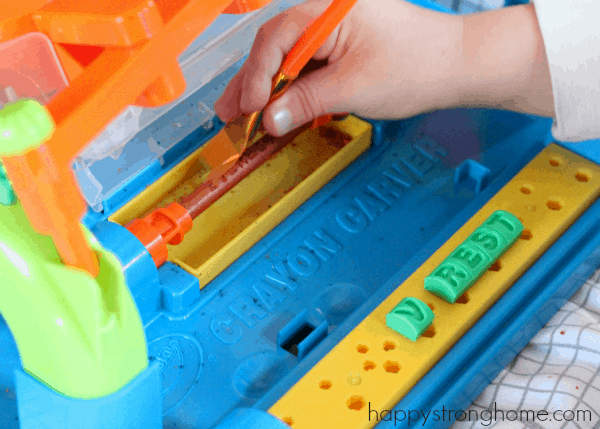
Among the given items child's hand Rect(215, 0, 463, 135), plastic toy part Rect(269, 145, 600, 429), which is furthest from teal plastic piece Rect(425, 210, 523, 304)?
child's hand Rect(215, 0, 463, 135)

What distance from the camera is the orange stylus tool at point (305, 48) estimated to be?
0.56 m

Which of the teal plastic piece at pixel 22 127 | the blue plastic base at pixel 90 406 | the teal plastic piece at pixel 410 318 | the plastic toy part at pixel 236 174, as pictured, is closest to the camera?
the teal plastic piece at pixel 22 127

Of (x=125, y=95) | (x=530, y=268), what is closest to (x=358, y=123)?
(x=530, y=268)

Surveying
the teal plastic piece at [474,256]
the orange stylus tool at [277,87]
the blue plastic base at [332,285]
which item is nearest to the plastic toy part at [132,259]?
the blue plastic base at [332,285]

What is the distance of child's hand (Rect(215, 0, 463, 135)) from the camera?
1.99ft

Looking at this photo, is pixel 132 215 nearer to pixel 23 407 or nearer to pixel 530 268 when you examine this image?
pixel 23 407

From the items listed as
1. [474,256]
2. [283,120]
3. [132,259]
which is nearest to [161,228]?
[132,259]

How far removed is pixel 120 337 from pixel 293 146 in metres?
0.34

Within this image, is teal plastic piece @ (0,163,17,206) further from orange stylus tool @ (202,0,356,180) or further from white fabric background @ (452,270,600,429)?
white fabric background @ (452,270,600,429)

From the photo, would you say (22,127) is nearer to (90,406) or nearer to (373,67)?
(90,406)

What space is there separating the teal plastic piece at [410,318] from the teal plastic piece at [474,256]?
25 mm

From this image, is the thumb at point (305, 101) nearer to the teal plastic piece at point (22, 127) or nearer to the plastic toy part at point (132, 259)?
the plastic toy part at point (132, 259)

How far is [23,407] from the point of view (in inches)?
17.4

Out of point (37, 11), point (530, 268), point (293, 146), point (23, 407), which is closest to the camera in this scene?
point (37, 11)
